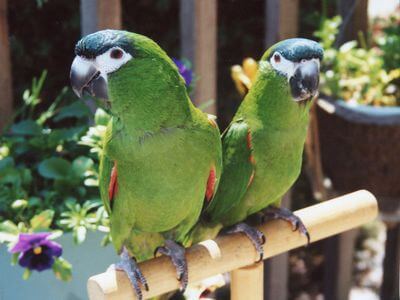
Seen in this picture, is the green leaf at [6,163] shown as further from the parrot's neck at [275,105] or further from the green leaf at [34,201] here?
the parrot's neck at [275,105]

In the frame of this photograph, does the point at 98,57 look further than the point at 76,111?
No

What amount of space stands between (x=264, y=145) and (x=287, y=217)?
0.16m

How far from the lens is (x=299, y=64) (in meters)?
1.10

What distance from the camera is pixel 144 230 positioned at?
3.84ft

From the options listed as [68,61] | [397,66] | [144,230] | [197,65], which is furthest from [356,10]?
[144,230]

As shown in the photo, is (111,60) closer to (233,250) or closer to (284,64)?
(284,64)

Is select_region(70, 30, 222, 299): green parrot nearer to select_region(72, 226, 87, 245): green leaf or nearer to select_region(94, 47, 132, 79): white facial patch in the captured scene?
select_region(94, 47, 132, 79): white facial patch

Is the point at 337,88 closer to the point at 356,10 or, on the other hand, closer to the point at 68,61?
the point at 356,10

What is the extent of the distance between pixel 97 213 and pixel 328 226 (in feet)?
1.49

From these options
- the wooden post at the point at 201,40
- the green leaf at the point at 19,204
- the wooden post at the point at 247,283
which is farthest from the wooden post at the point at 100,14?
the wooden post at the point at 247,283

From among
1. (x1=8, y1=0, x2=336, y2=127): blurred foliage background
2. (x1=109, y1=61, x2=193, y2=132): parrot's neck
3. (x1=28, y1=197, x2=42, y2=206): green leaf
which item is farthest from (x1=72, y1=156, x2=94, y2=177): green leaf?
(x1=8, y1=0, x2=336, y2=127): blurred foliage background

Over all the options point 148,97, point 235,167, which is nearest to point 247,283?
point 235,167

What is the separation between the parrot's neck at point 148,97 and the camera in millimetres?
996

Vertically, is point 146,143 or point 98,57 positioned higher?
point 98,57
